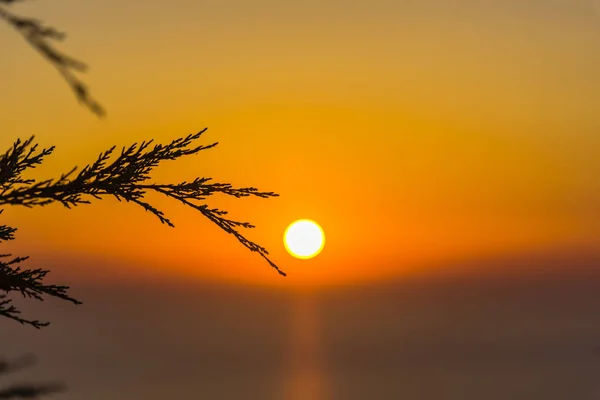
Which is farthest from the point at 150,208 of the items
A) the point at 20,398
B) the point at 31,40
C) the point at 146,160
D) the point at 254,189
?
the point at 31,40

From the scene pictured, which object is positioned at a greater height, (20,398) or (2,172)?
(2,172)

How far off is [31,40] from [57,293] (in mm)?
2889

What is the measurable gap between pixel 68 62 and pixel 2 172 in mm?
3255

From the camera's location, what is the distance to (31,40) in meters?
2.92

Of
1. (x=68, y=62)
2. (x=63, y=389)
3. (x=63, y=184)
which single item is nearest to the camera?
(x=68, y=62)

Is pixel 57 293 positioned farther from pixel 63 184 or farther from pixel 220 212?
pixel 220 212

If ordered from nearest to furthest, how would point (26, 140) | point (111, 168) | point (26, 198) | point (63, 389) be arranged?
point (63, 389) → point (26, 198) → point (111, 168) → point (26, 140)

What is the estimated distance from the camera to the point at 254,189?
636cm

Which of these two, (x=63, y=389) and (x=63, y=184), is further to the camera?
(x=63, y=184)

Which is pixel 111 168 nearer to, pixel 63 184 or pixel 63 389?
pixel 63 184

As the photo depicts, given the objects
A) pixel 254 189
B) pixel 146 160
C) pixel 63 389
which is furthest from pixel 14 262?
pixel 63 389

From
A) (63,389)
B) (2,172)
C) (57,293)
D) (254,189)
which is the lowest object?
(63,389)

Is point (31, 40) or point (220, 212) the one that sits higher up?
point (220, 212)

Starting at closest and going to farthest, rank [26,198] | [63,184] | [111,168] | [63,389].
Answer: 1. [63,389]
2. [26,198]
3. [63,184]
4. [111,168]
